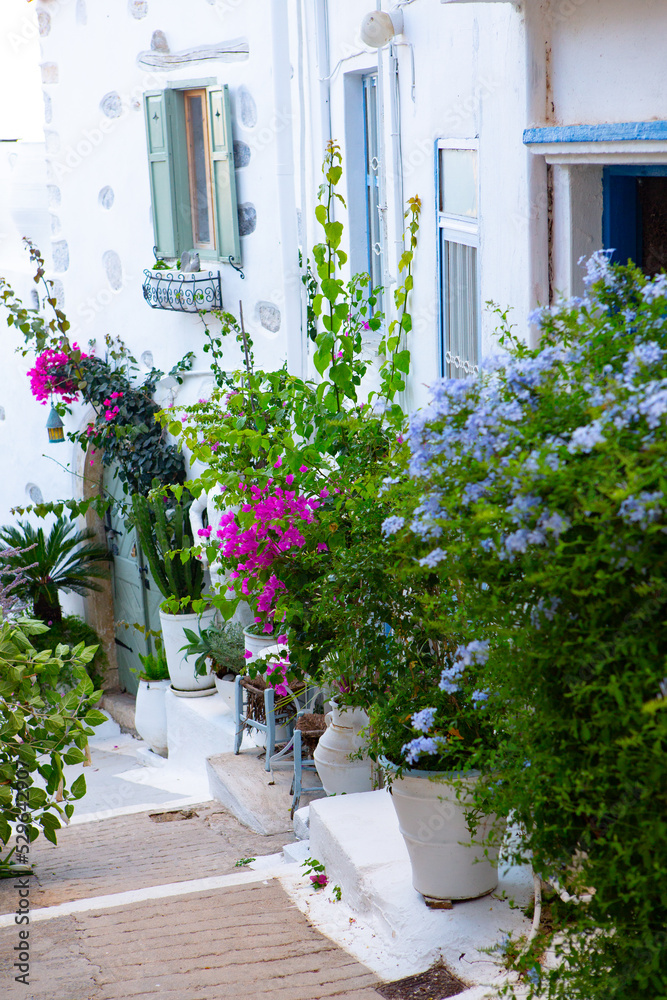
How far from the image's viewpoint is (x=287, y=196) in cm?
599

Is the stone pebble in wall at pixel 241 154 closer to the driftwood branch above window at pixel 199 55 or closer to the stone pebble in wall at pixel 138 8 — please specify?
the driftwood branch above window at pixel 199 55

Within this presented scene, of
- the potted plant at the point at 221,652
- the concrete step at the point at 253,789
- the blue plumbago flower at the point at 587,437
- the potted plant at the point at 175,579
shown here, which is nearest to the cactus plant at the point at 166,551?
the potted plant at the point at 175,579

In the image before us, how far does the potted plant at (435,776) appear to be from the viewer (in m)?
2.80

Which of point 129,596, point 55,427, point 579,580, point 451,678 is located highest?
point 579,580

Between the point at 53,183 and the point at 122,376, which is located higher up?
the point at 53,183

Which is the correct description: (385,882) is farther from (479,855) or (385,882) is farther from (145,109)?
(145,109)

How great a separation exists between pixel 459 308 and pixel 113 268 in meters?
4.84

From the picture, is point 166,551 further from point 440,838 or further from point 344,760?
point 440,838

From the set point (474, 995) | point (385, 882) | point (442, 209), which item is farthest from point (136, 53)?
point (474, 995)

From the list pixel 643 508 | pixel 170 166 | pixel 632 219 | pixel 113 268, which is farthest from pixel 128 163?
pixel 643 508

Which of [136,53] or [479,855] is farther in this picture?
[136,53]

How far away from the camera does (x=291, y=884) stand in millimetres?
3828

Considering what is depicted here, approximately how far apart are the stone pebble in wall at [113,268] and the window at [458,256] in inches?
177

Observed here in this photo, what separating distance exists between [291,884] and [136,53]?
6064mm
